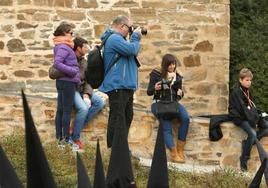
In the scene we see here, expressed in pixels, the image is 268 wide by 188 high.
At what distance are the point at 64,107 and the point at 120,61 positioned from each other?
0.95 metres

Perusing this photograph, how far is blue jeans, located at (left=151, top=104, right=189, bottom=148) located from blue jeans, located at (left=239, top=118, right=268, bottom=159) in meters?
0.66

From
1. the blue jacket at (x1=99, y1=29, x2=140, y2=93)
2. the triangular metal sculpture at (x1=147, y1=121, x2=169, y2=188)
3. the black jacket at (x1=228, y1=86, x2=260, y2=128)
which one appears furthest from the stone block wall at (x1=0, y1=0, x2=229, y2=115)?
the triangular metal sculpture at (x1=147, y1=121, x2=169, y2=188)

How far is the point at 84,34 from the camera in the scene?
9.89 meters

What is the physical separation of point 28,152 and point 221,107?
8.58 metres

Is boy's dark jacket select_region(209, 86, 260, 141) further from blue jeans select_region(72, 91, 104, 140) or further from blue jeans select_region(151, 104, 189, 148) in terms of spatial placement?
blue jeans select_region(72, 91, 104, 140)

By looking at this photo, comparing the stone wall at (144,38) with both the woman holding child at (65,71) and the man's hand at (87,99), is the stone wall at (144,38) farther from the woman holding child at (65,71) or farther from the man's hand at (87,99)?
the woman holding child at (65,71)

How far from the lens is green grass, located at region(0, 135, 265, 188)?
6477mm

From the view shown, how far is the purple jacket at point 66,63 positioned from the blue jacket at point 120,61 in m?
0.54

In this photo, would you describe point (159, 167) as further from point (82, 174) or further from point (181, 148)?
point (181, 148)

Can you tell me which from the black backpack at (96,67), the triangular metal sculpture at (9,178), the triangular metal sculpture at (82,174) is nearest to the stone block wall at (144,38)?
the black backpack at (96,67)

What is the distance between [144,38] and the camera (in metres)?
10.1

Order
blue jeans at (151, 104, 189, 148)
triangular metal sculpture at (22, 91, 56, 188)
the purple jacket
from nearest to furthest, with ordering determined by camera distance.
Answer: triangular metal sculpture at (22, 91, 56, 188)
the purple jacket
blue jeans at (151, 104, 189, 148)

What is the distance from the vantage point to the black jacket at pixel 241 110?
25.3ft

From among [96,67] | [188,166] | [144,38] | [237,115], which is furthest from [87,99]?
[144,38]
